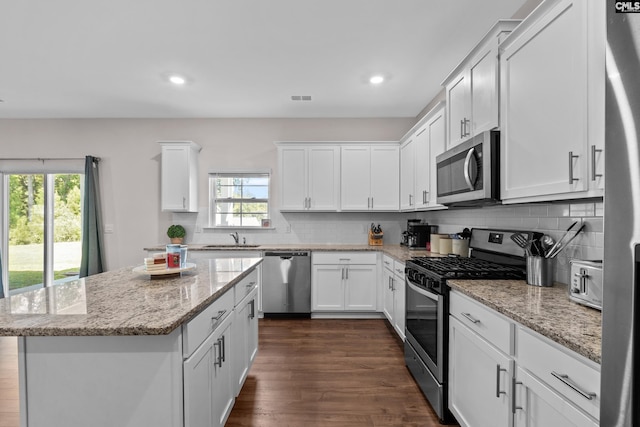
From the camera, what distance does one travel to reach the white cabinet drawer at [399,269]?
10.2 ft

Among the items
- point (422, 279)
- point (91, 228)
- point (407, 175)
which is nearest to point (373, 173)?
point (407, 175)

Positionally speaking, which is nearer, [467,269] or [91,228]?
[467,269]

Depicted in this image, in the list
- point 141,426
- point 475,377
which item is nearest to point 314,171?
point 475,377

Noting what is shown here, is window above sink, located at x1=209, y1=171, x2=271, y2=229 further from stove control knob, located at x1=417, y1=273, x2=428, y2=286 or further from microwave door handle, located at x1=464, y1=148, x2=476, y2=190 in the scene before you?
microwave door handle, located at x1=464, y1=148, x2=476, y2=190

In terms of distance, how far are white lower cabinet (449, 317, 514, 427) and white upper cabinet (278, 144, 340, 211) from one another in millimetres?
2725

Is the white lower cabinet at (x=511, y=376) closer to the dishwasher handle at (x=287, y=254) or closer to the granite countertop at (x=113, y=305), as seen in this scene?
the granite countertop at (x=113, y=305)

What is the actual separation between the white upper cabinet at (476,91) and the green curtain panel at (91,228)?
478 centimetres

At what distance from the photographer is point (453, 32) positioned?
101 inches

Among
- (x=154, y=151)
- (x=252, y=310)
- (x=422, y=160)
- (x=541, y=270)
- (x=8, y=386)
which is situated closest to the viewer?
(x=541, y=270)

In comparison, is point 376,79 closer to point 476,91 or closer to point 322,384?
point 476,91

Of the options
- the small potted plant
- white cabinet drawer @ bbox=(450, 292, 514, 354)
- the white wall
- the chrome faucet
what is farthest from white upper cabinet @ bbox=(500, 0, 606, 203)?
the small potted plant

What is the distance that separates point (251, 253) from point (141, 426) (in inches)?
A: 116

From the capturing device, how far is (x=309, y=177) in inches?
173

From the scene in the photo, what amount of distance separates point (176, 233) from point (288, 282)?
6.03ft
